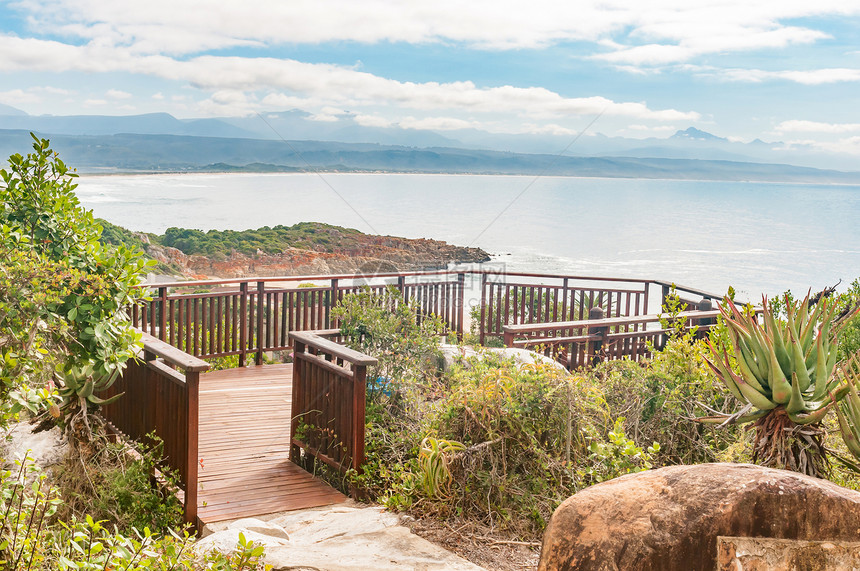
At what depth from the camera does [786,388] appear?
3258 millimetres

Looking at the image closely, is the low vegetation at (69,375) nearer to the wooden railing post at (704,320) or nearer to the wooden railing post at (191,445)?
the wooden railing post at (191,445)

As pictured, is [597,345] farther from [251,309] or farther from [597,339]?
[251,309]

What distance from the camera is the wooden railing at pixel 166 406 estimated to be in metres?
4.57

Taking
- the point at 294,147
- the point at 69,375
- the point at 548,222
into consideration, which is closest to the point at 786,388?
the point at 69,375

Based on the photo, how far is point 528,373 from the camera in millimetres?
4488

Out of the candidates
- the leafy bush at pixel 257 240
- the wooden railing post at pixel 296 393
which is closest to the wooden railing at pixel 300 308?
the wooden railing post at pixel 296 393

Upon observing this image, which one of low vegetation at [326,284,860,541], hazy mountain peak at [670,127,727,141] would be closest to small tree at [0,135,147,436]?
low vegetation at [326,284,860,541]

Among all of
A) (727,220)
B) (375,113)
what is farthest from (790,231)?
(375,113)

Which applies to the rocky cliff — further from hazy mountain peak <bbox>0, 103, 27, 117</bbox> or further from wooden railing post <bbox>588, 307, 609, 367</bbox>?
hazy mountain peak <bbox>0, 103, 27, 117</bbox>

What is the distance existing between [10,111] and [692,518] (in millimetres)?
77501

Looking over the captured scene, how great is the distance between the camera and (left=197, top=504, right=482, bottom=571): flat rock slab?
3465 mm

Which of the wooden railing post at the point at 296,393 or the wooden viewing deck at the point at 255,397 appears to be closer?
the wooden viewing deck at the point at 255,397

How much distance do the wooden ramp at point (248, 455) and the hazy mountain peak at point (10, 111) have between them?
7040 cm

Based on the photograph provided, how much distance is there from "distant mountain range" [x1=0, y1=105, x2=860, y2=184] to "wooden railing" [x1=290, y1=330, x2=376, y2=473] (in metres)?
28.9
